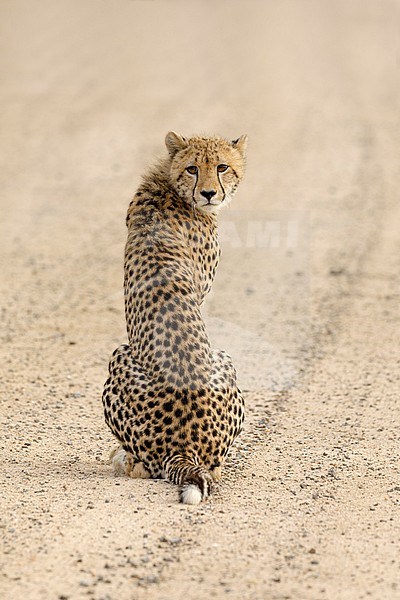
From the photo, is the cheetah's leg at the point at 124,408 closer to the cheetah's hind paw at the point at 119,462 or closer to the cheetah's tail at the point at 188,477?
the cheetah's hind paw at the point at 119,462

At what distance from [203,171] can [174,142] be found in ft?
0.95

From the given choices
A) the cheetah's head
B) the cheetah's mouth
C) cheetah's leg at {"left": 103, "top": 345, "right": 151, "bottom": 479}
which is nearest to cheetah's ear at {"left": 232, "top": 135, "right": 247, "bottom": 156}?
the cheetah's head

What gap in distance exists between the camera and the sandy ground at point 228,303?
175 inches

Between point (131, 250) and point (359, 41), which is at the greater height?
point (359, 41)

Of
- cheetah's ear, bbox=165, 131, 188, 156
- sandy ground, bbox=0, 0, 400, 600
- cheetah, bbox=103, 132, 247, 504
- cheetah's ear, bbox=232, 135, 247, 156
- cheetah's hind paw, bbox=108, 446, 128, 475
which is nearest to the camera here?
sandy ground, bbox=0, 0, 400, 600

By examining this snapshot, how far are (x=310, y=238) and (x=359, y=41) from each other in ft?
36.4

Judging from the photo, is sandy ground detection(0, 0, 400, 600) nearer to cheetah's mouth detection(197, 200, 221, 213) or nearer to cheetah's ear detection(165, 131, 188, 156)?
cheetah's mouth detection(197, 200, 221, 213)

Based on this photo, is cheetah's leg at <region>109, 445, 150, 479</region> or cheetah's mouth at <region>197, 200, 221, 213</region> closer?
cheetah's leg at <region>109, 445, 150, 479</region>

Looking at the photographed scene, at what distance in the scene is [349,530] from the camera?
4781 mm

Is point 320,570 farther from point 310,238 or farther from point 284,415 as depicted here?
point 310,238

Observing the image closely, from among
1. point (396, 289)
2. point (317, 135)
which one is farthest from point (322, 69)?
point (396, 289)

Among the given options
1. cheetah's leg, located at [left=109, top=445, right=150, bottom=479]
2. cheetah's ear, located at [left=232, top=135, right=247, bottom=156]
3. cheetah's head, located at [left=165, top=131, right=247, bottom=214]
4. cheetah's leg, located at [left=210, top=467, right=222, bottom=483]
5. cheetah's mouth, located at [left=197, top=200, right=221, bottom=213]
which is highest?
cheetah's ear, located at [left=232, top=135, right=247, bottom=156]

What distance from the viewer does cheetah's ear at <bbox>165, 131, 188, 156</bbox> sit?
19.3 feet

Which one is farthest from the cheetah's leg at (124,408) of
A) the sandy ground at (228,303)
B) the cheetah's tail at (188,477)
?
the cheetah's tail at (188,477)
